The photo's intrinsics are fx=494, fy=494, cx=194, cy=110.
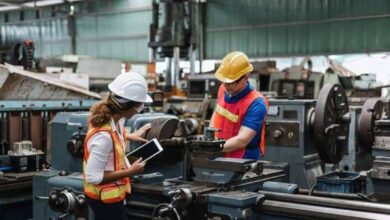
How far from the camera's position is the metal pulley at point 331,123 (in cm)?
264

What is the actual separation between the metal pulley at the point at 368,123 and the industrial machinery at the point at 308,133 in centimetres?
18

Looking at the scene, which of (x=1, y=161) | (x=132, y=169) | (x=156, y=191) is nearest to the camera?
(x=132, y=169)

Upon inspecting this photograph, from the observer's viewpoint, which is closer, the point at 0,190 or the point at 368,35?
the point at 0,190

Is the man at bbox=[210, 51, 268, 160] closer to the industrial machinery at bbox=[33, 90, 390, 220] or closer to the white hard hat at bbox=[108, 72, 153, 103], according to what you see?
the industrial machinery at bbox=[33, 90, 390, 220]

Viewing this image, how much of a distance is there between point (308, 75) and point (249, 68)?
4.06 m

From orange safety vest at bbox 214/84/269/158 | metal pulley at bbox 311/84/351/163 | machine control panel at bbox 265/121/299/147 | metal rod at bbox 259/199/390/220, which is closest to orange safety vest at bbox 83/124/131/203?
metal rod at bbox 259/199/390/220

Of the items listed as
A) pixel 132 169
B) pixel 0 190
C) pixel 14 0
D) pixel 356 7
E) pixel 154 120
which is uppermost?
pixel 14 0

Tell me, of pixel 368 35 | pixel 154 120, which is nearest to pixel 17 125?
pixel 154 120

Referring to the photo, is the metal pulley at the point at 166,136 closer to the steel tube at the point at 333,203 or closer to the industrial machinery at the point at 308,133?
the steel tube at the point at 333,203

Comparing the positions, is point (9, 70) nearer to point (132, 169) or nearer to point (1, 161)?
point (1, 161)

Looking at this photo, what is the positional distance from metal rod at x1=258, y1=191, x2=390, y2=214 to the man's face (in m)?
0.64

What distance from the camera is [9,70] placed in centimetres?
278

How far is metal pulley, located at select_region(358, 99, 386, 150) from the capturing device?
297 centimetres

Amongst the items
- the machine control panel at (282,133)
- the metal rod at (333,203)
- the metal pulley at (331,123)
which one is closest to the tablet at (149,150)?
the metal rod at (333,203)
